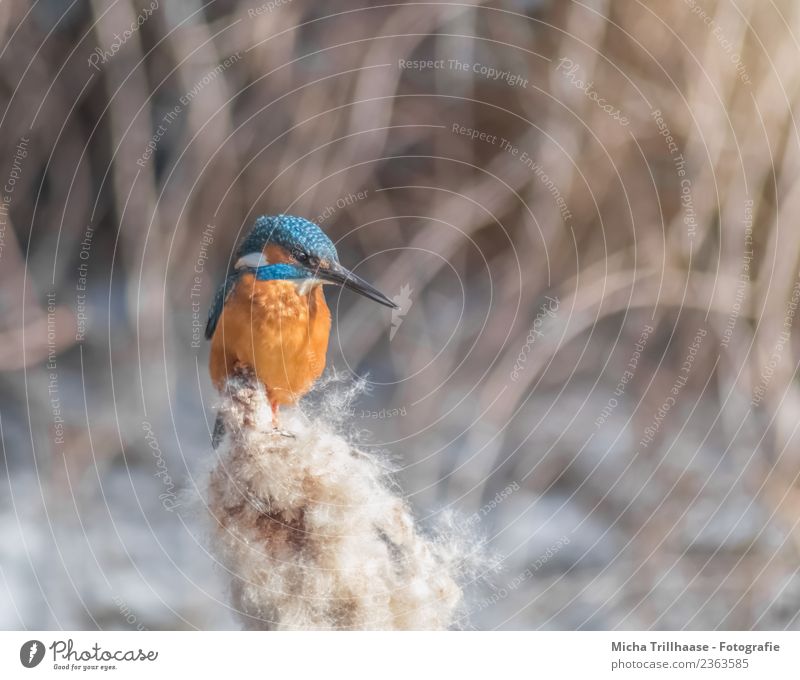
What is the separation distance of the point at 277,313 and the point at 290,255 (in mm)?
47

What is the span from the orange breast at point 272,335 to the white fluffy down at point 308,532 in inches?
0.6

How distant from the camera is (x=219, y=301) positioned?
0.49 meters

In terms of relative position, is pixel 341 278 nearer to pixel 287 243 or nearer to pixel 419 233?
pixel 287 243

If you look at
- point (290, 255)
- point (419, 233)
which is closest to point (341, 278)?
point (290, 255)

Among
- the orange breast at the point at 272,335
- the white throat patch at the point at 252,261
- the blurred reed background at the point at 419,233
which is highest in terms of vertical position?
the blurred reed background at the point at 419,233

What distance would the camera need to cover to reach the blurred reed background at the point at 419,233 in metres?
0.74

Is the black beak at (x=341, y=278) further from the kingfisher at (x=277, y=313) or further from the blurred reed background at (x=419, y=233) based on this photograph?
the blurred reed background at (x=419, y=233)

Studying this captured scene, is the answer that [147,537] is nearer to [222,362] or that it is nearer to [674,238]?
[222,362]

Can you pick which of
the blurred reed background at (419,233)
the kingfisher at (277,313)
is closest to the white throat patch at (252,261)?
the kingfisher at (277,313)

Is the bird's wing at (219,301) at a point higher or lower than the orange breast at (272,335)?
higher

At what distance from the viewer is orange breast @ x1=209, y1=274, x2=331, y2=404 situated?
44 cm

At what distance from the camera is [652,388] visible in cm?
88
